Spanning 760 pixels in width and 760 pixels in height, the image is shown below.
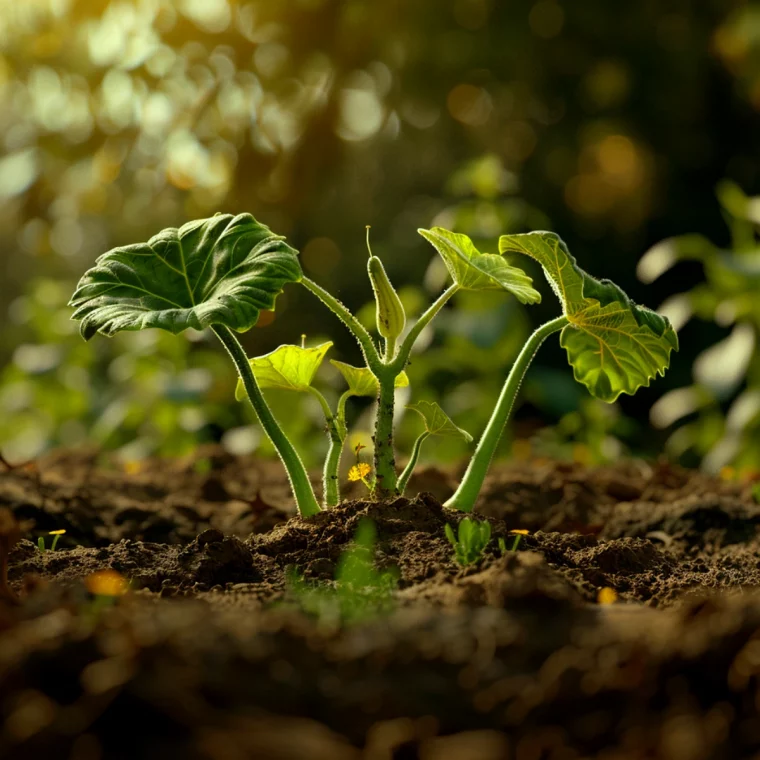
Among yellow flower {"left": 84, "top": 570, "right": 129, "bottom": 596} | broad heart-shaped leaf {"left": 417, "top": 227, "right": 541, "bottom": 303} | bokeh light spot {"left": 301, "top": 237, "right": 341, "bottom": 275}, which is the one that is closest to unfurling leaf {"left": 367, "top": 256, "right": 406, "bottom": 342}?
broad heart-shaped leaf {"left": 417, "top": 227, "right": 541, "bottom": 303}

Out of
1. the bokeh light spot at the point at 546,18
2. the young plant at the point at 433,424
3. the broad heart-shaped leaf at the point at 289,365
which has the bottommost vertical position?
the young plant at the point at 433,424

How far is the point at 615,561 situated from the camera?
1830 mm

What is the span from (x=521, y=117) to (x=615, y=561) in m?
5.40

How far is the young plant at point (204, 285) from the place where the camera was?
1675 mm

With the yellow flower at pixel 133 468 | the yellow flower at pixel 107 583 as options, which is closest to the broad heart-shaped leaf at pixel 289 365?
the yellow flower at pixel 107 583

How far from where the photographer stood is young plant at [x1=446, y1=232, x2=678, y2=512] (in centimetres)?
184

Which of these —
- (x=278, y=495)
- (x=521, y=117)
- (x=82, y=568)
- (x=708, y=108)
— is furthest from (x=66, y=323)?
(x=708, y=108)

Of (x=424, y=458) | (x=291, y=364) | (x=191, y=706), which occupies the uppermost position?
(x=291, y=364)

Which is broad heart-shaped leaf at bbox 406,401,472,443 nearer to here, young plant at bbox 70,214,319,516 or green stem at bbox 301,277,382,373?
green stem at bbox 301,277,382,373

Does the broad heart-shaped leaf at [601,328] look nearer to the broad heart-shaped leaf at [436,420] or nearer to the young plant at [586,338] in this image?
the young plant at [586,338]

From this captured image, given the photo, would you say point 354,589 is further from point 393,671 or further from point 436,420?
point 436,420

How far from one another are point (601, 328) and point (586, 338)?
0.50 ft

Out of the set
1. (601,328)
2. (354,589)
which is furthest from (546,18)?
(354,589)

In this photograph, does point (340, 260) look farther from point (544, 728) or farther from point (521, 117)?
point (544, 728)
